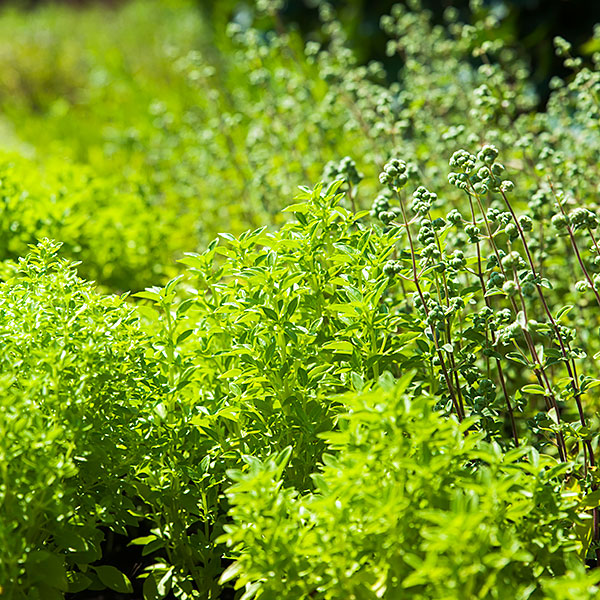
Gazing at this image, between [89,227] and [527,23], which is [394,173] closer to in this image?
[89,227]

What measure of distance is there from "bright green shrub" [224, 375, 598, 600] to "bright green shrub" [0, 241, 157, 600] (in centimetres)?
45

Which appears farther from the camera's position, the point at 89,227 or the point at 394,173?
the point at 89,227

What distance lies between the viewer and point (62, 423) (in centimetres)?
176

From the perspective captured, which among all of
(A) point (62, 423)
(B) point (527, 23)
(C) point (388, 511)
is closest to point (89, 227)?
(A) point (62, 423)

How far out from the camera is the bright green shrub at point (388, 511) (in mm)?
1444

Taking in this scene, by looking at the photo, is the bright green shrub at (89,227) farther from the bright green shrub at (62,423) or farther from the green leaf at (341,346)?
the green leaf at (341,346)

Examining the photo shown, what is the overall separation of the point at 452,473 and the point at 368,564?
0.31m

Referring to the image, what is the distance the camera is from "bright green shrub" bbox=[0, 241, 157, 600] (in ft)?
5.12

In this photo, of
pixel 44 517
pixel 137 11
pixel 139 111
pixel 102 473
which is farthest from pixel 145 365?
pixel 137 11

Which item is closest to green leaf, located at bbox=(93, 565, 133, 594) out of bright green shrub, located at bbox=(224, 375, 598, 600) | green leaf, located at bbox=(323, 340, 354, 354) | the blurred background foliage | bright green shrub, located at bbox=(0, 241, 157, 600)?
bright green shrub, located at bbox=(0, 241, 157, 600)

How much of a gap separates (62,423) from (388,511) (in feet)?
2.82

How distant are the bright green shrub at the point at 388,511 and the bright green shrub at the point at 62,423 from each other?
17.5 inches

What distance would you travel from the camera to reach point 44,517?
5.49 feet

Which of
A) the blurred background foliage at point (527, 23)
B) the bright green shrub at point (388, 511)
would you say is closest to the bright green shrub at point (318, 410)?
the bright green shrub at point (388, 511)
